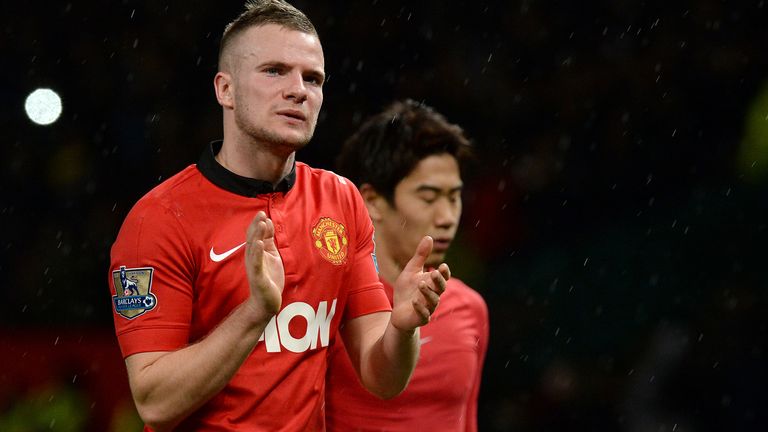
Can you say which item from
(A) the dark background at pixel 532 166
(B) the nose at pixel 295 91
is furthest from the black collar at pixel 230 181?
(A) the dark background at pixel 532 166

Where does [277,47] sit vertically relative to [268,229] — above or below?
above

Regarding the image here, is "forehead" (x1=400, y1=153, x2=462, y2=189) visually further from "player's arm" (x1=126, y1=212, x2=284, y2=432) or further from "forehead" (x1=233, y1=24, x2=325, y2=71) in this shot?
"player's arm" (x1=126, y1=212, x2=284, y2=432)

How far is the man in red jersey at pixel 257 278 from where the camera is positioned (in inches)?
89.0

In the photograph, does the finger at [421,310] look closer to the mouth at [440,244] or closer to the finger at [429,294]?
the finger at [429,294]

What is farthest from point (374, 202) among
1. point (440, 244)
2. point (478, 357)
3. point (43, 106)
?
point (43, 106)

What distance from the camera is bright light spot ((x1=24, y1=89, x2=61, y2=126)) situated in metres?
6.14

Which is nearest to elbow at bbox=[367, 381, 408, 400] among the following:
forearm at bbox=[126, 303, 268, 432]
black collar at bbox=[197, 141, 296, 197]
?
forearm at bbox=[126, 303, 268, 432]

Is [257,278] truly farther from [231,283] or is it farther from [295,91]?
[295,91]

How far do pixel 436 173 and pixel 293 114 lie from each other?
1380mm

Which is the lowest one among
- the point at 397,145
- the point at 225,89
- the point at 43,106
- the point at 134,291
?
the point at 43,106

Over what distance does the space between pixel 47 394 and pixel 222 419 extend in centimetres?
297

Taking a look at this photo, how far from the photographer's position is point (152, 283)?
7.68 ft

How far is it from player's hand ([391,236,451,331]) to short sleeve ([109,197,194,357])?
51 cm

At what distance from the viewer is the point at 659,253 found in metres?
6.12
